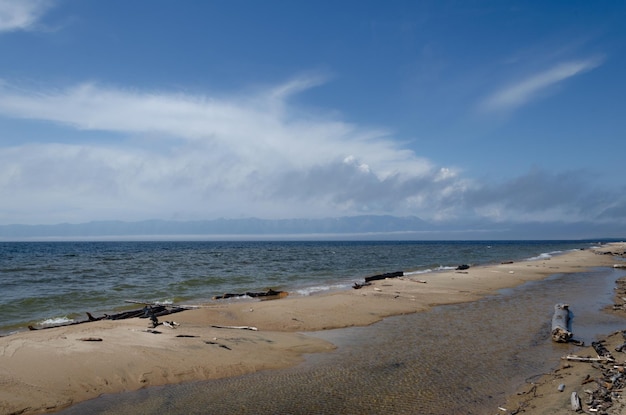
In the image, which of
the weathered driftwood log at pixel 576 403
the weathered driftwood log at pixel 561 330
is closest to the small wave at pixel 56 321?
the weathered driftwood log at pixel 576 403

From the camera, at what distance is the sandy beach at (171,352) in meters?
9.15

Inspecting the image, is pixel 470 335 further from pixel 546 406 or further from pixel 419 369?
pixel 546 406

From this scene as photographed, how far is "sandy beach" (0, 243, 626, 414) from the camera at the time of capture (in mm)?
9148

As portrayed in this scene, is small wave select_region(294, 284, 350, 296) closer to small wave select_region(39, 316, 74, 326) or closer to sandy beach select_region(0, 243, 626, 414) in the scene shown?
sandy beach select_region(0, 243, 626, 414)

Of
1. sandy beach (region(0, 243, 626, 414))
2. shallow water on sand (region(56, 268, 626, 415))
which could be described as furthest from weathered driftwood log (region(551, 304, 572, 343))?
sandy beach (region(0, 243, 626, 414))

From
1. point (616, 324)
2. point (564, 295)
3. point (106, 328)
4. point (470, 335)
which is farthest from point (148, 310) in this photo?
point (564, 295)

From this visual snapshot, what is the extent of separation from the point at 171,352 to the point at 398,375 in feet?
21.5

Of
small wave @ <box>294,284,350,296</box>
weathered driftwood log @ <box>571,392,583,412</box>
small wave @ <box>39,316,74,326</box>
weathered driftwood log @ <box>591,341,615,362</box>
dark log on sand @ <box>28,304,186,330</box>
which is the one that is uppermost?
weathered driftwood log @ <box>571,392,583,412</box>

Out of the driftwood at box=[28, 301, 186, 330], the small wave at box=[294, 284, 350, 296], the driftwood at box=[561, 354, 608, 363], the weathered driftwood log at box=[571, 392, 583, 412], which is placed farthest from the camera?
the small wave at box=[294, 284, 350, 296]

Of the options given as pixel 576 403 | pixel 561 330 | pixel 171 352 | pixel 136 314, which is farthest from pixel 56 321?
pixel 561 330

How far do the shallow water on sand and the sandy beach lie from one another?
2.04ft

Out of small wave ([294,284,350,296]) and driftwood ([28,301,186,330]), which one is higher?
driftwood ([28,301,186,330])

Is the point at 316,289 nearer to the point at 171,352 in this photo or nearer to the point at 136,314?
the point at 136,314

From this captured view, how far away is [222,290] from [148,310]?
36.4ft
